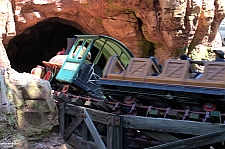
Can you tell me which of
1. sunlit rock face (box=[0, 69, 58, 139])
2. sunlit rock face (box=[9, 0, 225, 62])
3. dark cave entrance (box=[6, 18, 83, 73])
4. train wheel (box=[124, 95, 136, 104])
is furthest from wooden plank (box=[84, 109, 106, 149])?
dark cave entrance (box=[6, 18, 83, 73])

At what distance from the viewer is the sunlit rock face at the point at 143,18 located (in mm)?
9242

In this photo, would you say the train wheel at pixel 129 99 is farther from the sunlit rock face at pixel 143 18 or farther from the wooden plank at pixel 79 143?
the sunlit rock face at pixel 143 18

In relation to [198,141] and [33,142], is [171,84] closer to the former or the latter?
[198,141]

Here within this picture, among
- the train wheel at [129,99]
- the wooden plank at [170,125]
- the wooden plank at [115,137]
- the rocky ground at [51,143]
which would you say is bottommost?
the rocky ground at [51,143]

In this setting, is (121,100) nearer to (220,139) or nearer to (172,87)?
(172,87)

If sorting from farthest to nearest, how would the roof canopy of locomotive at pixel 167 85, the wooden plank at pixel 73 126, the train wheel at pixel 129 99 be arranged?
the wooden plank at pixel 73 126 → the train wheel at pixel 129 99 → the roof canopy of locomotive at pixel 167 85

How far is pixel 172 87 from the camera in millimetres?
3951

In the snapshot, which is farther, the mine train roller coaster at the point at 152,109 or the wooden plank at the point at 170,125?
the mine train roller coaster at the point at 152,109

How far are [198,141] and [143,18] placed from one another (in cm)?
695

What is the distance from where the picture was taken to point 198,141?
138 inches

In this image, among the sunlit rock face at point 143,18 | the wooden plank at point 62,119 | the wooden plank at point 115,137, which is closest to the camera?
the wooden plank at point 115,137

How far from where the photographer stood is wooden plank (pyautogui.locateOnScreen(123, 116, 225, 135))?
345cm

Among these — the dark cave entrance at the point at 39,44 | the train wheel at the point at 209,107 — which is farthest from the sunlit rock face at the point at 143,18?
the train wheel at the point at 209,107

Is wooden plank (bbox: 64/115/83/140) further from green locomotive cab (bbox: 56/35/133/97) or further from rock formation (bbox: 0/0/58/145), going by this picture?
green locomotive cab (bbox: 56/35/133/97)
